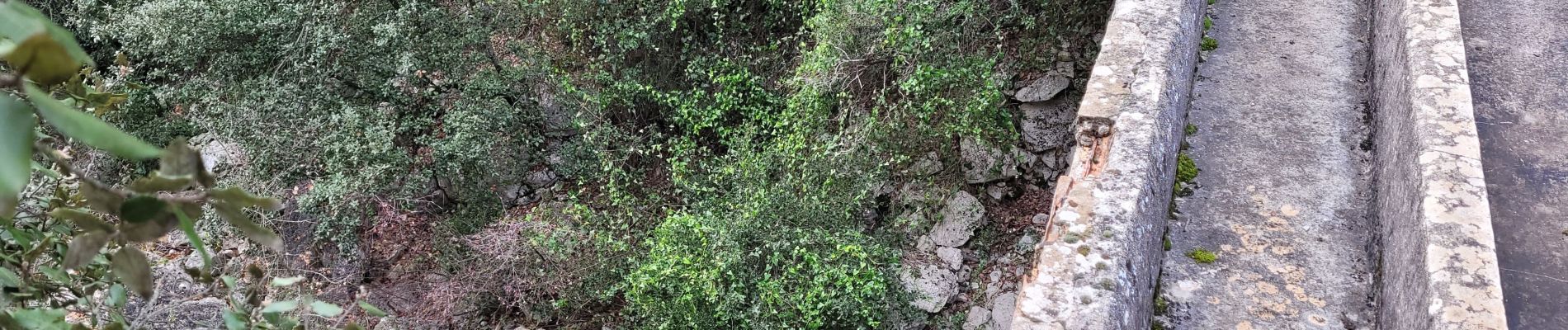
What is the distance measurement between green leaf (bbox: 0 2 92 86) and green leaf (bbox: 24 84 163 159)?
0.10 ft

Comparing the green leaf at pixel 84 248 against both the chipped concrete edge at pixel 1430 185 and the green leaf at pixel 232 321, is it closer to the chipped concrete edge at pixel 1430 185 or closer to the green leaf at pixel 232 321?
the green leaf at pixel 232 321

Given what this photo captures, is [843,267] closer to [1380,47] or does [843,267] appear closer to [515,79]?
[1380,47]

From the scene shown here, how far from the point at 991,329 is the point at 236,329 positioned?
5.32 meters

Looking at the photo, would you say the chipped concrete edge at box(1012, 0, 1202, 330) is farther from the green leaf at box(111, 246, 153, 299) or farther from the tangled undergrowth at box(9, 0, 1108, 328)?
the green leaf at box(111, 246, 153, 299)

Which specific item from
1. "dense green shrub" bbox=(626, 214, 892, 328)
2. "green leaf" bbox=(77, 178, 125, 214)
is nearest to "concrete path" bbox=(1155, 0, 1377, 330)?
"dense green shrub" bbox=(626, 214, 892, 328)

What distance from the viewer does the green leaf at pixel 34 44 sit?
0.76m

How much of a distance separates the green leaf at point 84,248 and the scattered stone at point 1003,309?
5604mm

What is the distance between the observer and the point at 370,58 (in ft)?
24.0

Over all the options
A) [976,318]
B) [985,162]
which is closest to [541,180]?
[985,162]

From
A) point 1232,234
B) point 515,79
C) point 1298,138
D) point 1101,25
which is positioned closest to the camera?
point 1232,234

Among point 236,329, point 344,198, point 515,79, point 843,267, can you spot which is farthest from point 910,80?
point 236,329

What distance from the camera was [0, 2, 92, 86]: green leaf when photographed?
2.49 feet

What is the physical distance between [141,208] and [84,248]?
193 mm

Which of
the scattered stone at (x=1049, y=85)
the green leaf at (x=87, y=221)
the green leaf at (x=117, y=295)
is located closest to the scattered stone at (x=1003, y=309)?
the scattered stone at (x=1049, y=85)
